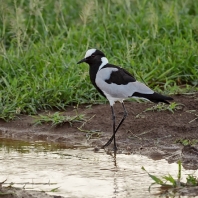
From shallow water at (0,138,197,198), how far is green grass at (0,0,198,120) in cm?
104

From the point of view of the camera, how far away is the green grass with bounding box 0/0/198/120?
7586mm

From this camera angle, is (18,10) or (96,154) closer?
(96,154)

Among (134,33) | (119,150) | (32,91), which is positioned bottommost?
(119,150)

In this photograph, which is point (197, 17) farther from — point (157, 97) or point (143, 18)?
point (157, 97)

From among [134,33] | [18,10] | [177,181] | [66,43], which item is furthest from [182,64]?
[177,181]

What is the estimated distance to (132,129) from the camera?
22.6ft

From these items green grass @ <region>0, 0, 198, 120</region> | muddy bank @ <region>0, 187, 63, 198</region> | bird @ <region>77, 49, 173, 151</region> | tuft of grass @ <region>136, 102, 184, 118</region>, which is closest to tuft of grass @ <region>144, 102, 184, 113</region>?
tuft of grass @ <region>136, 102, 184, 118</region>

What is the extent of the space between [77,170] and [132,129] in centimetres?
141

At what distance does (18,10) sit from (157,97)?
250 centimetres

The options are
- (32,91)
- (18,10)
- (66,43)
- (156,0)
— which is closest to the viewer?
(32,91)

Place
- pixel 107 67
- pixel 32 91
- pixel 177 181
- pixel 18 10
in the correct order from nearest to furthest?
1. pixel 177 181
2. pixel 107 67
3. pixel 32 91
4. pixel 18 10

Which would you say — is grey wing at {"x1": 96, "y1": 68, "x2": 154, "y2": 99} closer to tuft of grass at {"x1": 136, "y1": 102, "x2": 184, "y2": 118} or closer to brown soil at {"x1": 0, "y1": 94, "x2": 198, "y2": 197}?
brown soil at {"x1": 0, "y1": 94, "x2": 198, "y2": 197}

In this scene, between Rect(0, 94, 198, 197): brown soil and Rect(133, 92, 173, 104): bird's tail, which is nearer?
Rect(133, 92, 173, 104): bird's tail

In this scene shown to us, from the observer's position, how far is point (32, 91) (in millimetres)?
7516
